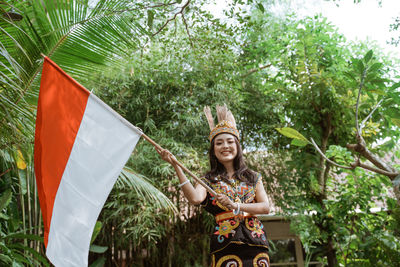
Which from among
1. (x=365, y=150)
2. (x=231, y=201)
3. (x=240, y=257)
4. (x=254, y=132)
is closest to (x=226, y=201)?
(x=231, y=201)

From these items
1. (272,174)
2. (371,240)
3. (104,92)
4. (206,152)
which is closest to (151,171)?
(206,152)

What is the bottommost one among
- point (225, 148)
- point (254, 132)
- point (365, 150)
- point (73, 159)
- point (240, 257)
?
point (240, 257)

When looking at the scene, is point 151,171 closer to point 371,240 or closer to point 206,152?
point 206,152

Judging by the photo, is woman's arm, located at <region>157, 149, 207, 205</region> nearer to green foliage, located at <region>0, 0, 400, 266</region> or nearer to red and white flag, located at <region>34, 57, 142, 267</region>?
red and white flag, located at <region>34, 57, 142, 267</region>

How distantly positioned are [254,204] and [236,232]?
0.16 m

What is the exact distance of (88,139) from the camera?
1583 mm

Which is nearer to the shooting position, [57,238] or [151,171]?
[57,238]

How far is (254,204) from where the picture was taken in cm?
187

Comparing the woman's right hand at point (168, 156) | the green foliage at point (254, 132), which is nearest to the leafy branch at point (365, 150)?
the green foliage at point (254, 132)

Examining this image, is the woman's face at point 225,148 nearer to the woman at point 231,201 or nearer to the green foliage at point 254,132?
the woman at point 231,201

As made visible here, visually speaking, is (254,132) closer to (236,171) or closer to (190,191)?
(236,171)

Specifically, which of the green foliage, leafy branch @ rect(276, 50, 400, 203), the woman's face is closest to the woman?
the woman's face

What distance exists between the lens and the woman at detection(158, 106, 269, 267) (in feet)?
5.95

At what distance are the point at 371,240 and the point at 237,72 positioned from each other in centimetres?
280
